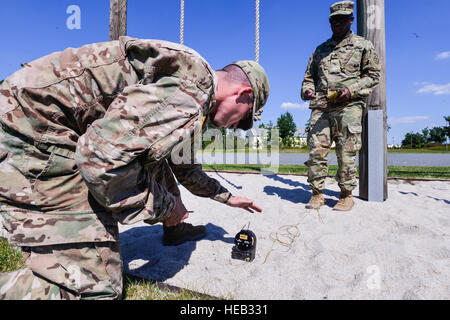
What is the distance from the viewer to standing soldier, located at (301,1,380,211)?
10.7 feet

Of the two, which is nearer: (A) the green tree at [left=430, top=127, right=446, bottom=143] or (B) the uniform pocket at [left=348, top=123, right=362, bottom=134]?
(B) the uniform pocket at [left=348, top=123, right=362, bottom=134]

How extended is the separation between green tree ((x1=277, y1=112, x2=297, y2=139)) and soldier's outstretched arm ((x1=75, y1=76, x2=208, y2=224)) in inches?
2051

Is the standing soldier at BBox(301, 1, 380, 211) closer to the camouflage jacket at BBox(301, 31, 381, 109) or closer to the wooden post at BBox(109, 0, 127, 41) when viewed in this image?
the camouflage jacket at BBox(301, 31, 381, 109)

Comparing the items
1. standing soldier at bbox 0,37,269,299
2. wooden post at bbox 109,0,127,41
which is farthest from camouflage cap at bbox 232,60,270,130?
wooden post at bbox 109,0,127,41

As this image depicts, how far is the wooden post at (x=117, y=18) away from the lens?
129 inches

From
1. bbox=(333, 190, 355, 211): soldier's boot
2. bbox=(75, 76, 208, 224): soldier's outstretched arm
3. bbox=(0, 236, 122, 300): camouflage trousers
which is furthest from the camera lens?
bbox=(333, 190, 355, 211): soldier's boot

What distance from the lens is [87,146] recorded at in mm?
1097

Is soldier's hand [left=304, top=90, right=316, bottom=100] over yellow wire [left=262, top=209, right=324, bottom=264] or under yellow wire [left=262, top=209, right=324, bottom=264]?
over

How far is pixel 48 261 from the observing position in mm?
1265

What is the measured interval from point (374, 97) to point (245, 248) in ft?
9.04

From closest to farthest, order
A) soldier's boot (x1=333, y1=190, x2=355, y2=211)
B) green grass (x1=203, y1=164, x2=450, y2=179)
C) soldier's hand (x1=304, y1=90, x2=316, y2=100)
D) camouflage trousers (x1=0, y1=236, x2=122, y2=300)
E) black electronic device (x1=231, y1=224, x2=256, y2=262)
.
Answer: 1. camouflage trousers (x1=0, y1=236, x2=122, y2=300)
2. black electronic device (x1=231, y1=224, x2=256, y2=262)
3. soldier's boot (x1=333, y1=190, x2=355, y2=211)
4. soldier's hand (x1=304, y1=90, x2=316, y2=100)
5. green grass (x1=203, y1=164, x2=450, y2=179)

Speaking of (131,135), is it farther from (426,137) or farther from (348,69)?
(426,137)

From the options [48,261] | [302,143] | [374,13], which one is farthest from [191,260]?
[302,143]
